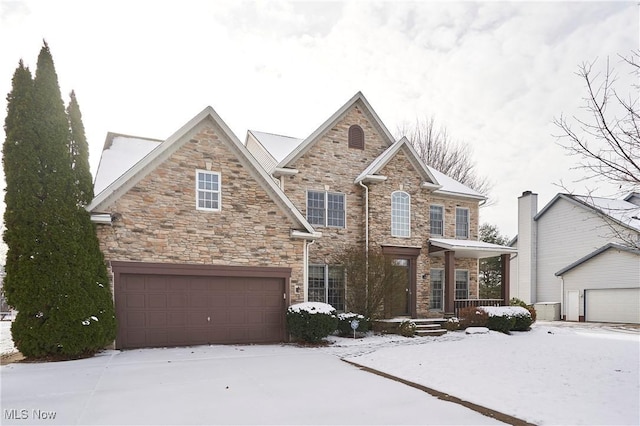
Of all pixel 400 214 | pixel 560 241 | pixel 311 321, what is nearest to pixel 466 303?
pixel 400 214

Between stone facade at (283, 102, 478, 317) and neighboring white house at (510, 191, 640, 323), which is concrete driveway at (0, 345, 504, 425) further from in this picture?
neighboring white house at (510, 191, 640, 323)

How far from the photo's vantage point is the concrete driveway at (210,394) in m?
5.96

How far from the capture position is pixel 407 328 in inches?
606

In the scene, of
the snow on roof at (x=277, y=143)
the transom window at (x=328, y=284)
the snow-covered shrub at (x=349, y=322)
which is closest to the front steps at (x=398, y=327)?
the snow-covered shrub at (x=349, y=322)

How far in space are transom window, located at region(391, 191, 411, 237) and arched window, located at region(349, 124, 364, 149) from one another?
269 cm

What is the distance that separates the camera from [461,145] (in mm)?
35531

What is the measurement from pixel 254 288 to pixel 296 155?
Result: 606cm

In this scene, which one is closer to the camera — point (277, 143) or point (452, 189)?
point (277, 143)

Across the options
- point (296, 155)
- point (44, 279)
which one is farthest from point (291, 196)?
point (44, 279)

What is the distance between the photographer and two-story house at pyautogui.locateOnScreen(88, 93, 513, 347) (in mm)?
11898

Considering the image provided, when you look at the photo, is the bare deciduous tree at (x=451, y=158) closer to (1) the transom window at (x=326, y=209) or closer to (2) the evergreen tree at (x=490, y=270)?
(2) the evergreen tree at (x=490, y=270)

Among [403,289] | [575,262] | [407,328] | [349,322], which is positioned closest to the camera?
[349,322]

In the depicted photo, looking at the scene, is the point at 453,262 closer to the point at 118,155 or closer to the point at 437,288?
the point at 437,288

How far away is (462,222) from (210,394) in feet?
53.0
